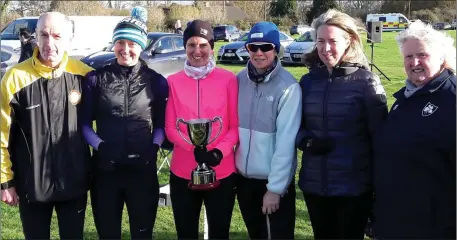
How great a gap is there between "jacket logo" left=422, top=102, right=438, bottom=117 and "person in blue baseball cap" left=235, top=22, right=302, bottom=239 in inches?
32.2

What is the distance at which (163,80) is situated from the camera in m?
3.28

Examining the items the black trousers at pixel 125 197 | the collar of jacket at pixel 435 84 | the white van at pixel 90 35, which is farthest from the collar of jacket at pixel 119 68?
the white van at pixel 90 35

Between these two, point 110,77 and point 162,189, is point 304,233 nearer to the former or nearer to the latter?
point 162,189

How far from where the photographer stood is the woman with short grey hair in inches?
95.3

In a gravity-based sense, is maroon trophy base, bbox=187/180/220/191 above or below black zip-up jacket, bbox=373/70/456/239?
below

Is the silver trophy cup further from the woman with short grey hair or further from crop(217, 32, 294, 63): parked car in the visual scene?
crop(217, 32, 294, 63): parked car

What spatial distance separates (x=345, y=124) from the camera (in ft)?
9.56

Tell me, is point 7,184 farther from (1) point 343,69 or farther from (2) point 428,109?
(2) point 428,109

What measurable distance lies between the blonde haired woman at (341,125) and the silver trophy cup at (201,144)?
590 mm

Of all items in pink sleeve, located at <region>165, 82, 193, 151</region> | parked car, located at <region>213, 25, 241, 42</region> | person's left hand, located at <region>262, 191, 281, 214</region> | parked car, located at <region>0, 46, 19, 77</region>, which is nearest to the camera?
A: person's left hand, located at <region>262, 191, 281, 214</region>

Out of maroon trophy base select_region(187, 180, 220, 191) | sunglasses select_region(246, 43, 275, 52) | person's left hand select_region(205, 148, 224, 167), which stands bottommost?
maroon trophy base select_region(187, 180, 220, 191)

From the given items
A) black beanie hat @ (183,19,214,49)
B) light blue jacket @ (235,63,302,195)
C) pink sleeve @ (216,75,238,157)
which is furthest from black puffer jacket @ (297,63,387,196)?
black beanie hat @ (183,19,214,49)

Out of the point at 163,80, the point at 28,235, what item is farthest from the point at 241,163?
the point at 28,235

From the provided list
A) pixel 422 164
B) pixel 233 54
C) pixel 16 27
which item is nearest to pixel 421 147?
pixel 422 164
